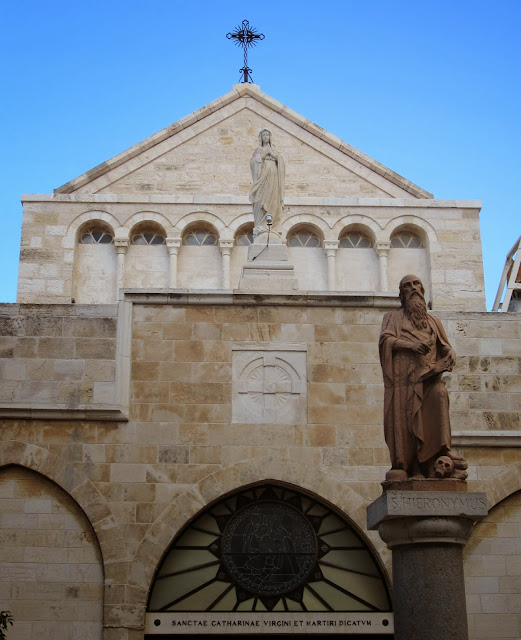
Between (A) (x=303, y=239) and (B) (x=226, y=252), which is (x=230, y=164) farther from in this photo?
(A) (x=303, y=239)

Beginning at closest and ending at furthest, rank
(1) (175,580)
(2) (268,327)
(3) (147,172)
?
(1) (175,580)
(2) (268,327)
(3) (147,172)

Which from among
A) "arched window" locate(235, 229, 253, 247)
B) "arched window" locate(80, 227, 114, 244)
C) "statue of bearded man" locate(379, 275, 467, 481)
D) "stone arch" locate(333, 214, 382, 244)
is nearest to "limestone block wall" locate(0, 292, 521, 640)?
"statue of bearded man" locate(379, 275, 467, 481)

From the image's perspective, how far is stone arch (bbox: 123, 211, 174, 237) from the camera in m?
26.1

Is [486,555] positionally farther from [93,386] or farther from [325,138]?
[325,138]

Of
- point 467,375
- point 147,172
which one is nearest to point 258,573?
point 467,375

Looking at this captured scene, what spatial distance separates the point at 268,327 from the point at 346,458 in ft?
7.86

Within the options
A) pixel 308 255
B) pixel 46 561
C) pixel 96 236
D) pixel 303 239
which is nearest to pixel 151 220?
pixel 96 236

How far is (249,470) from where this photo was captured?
1525cm

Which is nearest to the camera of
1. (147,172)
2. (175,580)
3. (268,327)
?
(175,580)

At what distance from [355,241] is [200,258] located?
4100 mm

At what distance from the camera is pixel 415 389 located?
10.3m

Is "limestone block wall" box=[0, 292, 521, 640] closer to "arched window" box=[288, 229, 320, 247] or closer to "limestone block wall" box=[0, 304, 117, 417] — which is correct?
"limestone block wall" box=[0, 304, 117, 417]

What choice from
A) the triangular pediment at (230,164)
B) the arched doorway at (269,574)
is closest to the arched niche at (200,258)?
the triangular pediment at (230,164)

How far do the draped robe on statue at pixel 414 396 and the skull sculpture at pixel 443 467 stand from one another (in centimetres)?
11
